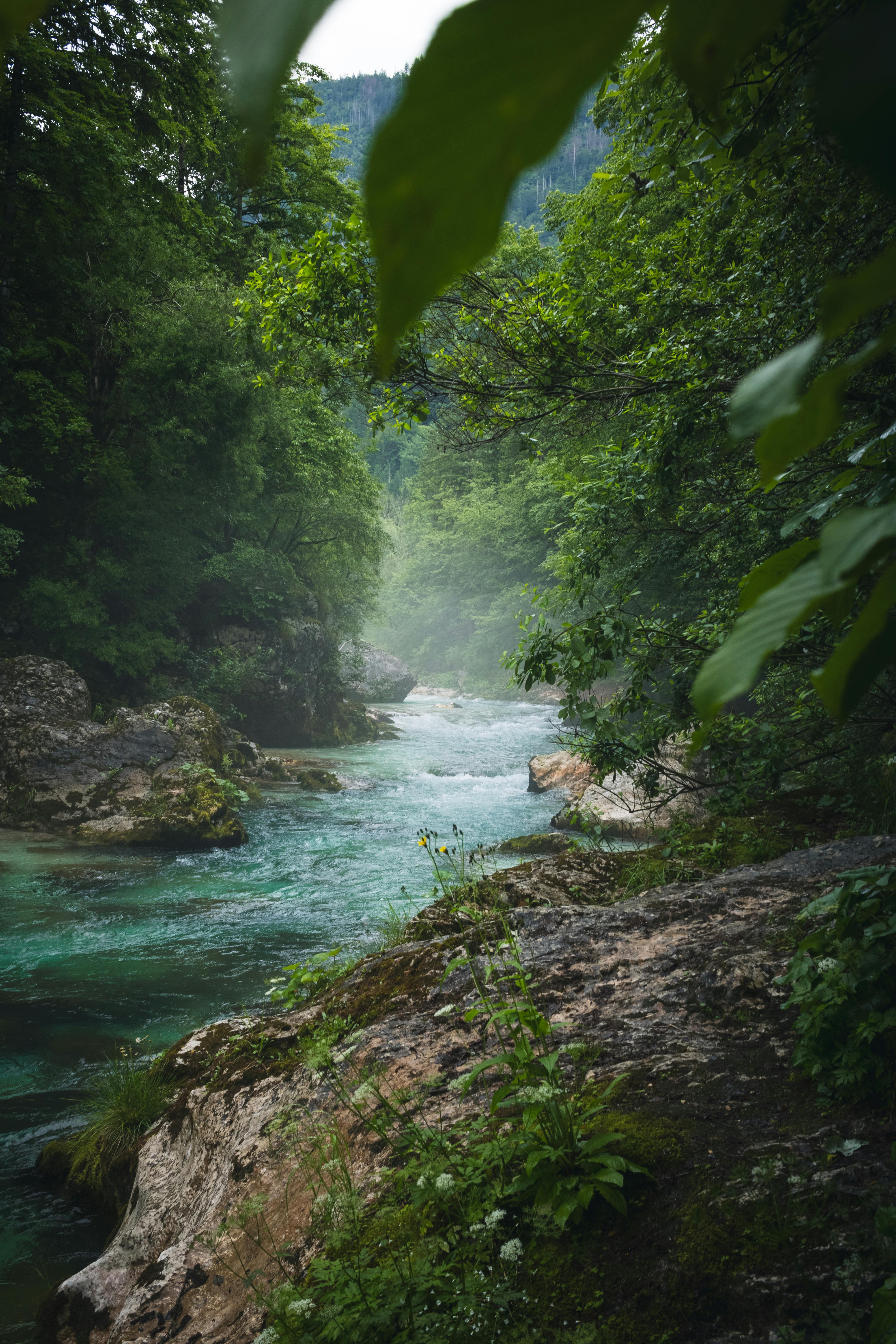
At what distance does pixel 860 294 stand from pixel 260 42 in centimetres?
24

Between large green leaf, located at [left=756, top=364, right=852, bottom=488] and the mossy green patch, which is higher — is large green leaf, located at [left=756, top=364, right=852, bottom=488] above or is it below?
above

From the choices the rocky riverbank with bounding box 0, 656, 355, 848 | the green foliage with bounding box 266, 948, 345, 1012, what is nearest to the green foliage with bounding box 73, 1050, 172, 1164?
the green foliage with bounding box 266, 948, 345, 1012

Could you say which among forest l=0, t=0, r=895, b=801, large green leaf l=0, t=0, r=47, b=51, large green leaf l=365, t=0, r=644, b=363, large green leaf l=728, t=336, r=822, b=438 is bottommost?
large green leaf l=728, t=336, r=822, b=438

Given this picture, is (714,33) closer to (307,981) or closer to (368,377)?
(307,981)

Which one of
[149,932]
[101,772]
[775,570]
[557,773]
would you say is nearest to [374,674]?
[557,773]

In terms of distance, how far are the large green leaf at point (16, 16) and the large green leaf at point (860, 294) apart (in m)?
0.30

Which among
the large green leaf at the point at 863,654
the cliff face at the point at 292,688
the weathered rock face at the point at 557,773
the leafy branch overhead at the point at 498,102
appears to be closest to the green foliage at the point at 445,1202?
the large green leaf at the point at 863,654

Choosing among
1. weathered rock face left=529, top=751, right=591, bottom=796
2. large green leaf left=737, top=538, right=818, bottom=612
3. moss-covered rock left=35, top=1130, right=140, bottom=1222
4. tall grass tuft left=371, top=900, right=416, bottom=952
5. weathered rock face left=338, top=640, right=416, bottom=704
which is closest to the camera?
large green leaf left=737, top=538, right=818, bottom=612

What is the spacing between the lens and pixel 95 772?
36.2 feet

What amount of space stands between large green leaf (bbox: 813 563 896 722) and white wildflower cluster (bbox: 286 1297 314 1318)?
2102 millimetres

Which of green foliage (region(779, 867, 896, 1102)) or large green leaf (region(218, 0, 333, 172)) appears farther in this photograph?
green foliage (region(779, 867, 896, 1102))

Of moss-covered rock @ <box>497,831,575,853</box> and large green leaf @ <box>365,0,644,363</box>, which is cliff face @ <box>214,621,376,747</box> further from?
large green leaf @ <box>365,0,644,363</box>

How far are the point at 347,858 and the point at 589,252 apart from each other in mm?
7910

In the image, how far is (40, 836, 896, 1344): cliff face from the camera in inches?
57.6
